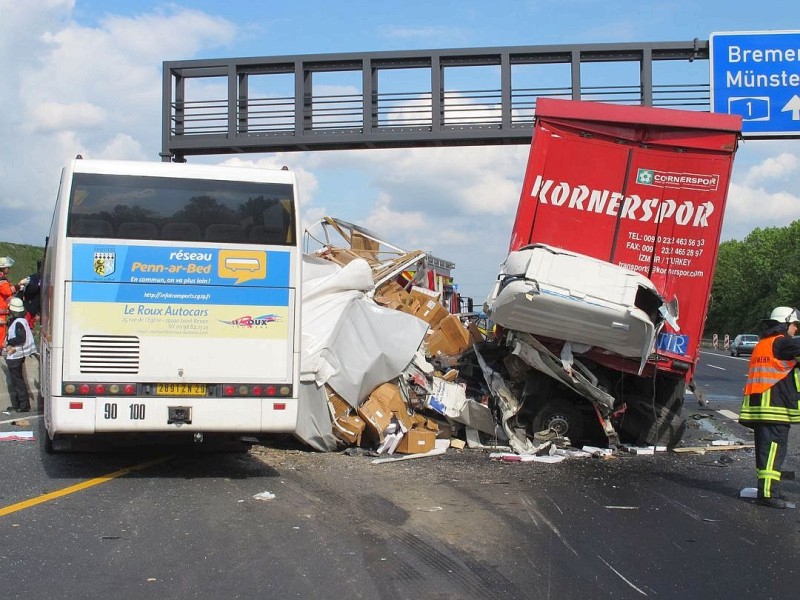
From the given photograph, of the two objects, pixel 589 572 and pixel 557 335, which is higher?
pixel 557 335

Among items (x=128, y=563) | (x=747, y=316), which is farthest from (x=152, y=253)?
(x=747, y=316)

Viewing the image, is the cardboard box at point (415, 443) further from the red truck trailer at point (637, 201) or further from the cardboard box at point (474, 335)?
the cardboard box at point (474, 335)

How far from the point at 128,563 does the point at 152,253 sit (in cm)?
354

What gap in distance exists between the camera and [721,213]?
10.6m

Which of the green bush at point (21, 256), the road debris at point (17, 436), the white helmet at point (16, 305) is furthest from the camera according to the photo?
the green bush at point (21, 256)

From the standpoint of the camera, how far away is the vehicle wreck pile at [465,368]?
33.3 ft

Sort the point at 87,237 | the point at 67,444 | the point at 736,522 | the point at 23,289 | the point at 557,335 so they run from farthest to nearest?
the point at 23,289 → the point at 557,335 → the point at 67,444 → the point at 87,237 → the point at 736,522

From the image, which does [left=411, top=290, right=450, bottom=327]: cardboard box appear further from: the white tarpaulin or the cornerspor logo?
the cornerspor logo

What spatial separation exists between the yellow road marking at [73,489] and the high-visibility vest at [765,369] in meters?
6.11

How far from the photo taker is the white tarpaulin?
1052 centimetres

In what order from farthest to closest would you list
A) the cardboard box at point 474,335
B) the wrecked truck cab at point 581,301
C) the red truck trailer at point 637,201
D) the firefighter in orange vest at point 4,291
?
the firefighter in orange vest at point 4,291 < the cardboard box at point 474,335 < the red truck trailer at point 637,201 < the wrecked truck cab at point 581,301

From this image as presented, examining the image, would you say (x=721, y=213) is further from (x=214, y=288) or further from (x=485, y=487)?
(x=214, y=288)

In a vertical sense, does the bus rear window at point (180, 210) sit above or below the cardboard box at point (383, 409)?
above

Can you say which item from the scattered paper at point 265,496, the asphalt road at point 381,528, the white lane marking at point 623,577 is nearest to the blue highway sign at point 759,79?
the asphalt road at point 381,528
